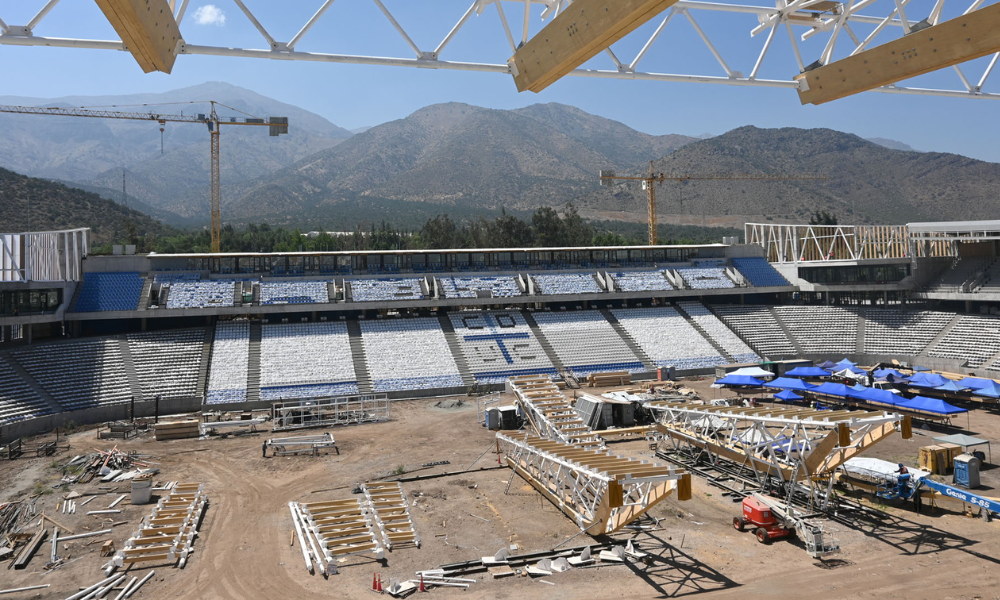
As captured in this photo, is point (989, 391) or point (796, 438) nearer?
point (796, 438)

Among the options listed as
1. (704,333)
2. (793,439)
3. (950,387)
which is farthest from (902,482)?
(704,333)

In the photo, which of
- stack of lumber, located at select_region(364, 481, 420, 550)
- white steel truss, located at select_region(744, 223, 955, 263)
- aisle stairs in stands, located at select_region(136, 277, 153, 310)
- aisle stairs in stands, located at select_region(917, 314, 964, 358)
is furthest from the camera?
white steel truss, located at select_region(744, 223, 955, 263)

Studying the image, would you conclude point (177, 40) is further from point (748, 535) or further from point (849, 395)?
point (849, 395)

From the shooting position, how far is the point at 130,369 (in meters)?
37.3

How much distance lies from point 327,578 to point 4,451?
20939 mm

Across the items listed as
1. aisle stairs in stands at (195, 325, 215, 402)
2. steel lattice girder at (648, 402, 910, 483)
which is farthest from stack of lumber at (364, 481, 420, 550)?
aisle stairs in stands at (195, 325, 215, 402)

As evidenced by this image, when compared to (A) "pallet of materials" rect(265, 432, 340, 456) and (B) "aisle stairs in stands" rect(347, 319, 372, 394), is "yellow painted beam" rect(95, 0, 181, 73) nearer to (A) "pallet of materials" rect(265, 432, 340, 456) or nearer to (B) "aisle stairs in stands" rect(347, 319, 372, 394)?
(A) "pallet of materials" rect(265, 432, 340, 456)

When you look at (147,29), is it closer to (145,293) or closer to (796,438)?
(796,438)

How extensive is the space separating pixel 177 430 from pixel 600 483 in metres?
23.4

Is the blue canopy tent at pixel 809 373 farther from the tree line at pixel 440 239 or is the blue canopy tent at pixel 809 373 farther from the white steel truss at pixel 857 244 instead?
the tree line at pixel 440 239

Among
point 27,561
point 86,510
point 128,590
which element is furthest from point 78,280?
point 128,590

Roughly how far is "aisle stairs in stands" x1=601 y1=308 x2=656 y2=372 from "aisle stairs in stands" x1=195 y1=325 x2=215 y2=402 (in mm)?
28899

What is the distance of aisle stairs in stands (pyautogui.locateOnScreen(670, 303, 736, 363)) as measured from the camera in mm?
46938

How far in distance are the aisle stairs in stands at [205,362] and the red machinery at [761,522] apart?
1210 inches
